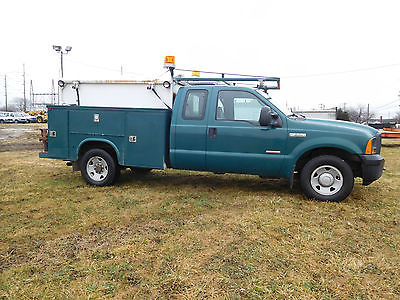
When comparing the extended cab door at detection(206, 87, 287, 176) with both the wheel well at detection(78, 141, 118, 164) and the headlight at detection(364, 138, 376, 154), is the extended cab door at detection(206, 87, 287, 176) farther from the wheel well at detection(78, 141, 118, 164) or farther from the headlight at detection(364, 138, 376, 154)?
the wheel well at detection(78, 141, 118, 164)

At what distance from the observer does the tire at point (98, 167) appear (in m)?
6.21

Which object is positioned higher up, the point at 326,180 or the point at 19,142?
the point at 326,180

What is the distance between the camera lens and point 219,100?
5648 millimetres

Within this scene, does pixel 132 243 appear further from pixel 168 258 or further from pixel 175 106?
pixel 175 106

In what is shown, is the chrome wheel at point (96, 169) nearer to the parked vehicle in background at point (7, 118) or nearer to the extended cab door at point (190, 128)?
the extended cab door at point (190, 128)

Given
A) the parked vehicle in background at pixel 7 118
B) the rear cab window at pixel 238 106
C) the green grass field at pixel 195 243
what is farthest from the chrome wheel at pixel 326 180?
the parked vehicle in background at pixel 7 118

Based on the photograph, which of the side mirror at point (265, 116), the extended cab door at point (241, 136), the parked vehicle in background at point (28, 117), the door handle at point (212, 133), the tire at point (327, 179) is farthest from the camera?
the parked vehicle in background at point (28, 117)

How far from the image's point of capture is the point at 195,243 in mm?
3619

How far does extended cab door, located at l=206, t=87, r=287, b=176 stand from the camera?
5.40m

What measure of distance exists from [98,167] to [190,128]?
6.93 feet

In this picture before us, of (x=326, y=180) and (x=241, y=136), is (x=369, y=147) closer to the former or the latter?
(x=326, y=180)

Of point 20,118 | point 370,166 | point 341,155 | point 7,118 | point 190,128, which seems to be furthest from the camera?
point 20,118

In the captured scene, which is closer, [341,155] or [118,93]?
[341,155]

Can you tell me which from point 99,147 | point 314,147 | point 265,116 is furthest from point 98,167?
point 314,147
